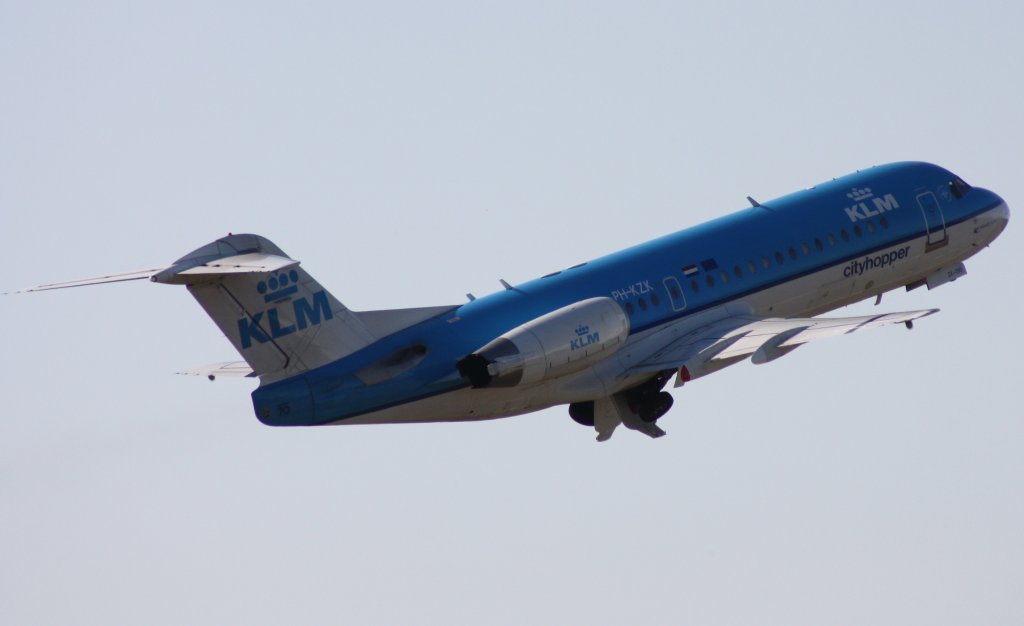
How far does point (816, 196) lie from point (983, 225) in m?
5.14

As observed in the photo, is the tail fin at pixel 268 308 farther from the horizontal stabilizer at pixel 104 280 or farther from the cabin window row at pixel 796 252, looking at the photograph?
the cabin window row at pixel 796 252

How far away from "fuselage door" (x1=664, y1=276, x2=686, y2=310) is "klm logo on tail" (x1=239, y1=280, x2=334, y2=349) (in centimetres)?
754

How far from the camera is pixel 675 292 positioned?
43.2 metres

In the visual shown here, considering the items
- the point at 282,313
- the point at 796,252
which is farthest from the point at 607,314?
the point at 796,252

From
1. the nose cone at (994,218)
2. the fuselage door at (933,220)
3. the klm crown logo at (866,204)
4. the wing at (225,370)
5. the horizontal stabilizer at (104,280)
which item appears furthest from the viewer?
the nose cone at (994,218)

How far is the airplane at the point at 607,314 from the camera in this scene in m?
38.2

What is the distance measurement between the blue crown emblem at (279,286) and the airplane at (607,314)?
0.08ft

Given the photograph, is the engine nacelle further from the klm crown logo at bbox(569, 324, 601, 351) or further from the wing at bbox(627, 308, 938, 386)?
the wing at bbox(627, 308, 938, 386)

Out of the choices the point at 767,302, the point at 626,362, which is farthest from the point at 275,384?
the point at 767,302

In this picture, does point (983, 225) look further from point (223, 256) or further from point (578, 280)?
point (223, 256)

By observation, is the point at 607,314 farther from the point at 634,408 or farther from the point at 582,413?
the point at 582,413

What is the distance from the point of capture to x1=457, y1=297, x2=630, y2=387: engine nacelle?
128 ft

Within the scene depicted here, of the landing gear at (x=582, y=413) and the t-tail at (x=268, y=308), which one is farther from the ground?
the t-tail at (x=268, y=308)

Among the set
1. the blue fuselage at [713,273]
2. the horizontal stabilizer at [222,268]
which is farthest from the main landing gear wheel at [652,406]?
the horizontal stabilizer at [222,268]
